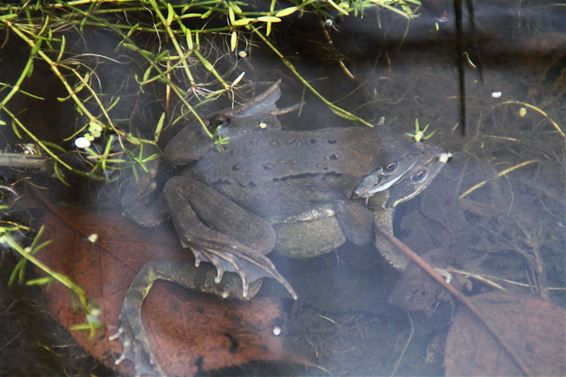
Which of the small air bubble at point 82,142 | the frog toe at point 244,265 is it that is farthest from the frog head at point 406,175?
the small air bubble at point 82,142

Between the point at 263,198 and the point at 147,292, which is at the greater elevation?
the point at 263,198

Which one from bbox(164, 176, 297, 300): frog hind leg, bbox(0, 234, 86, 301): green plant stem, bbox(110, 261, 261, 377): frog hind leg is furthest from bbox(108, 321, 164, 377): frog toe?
bbox(164, 176, 297, 300): frog hind leg

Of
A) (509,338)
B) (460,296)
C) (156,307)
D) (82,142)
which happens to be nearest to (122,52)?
(82,142)

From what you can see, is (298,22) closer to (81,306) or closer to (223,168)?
(223,168)

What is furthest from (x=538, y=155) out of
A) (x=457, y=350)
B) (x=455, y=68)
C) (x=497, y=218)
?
(x=457, y=350)

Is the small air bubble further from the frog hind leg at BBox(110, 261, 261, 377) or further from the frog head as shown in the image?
the frog head

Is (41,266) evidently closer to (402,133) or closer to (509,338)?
(402,133)

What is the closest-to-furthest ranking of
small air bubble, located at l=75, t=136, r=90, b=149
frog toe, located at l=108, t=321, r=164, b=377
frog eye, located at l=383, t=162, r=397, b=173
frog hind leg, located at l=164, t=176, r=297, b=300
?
frog toe, located at l=108, t=321, r=164, b=377, frog hind leg, located at l=164, t=176, r=297, b=300, frog eye, located at l=383, t=162, r=397, b=173, small air bubble, located at l=75, t=136, r=90, b=149
